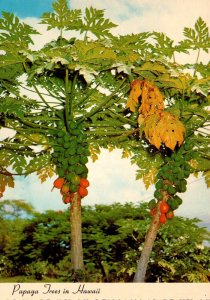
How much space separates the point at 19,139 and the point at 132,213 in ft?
7.86

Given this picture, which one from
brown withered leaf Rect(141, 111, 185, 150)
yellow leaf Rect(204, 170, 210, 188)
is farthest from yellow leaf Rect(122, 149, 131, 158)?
brown withered leaf Rect(141, 111, 185, 150)

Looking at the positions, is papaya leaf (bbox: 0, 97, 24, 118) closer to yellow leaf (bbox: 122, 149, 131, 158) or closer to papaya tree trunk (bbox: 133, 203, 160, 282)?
papaya tree trunk (bbox: 133, 203, 160, 282)

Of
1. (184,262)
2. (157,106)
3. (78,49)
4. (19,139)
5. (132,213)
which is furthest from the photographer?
(132,213)

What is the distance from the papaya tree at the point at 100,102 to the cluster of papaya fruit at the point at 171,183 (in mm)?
11

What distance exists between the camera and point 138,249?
6.92 m

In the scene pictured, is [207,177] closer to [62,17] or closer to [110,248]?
[110,248]

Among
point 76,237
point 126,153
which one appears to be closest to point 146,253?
point 76,237

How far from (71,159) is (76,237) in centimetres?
83

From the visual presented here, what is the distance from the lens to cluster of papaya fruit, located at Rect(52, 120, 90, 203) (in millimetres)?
4816

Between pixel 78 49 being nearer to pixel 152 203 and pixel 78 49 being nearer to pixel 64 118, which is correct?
pixel 64 118

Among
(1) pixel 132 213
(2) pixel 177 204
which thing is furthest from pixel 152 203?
(1) pixel 132 213

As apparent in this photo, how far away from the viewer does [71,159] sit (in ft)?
15.8

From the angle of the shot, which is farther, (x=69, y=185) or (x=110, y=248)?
(x=110, y=248)

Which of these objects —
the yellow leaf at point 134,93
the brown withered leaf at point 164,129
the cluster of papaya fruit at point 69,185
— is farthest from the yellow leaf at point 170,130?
the cluster of papaya fruit at point 69,185
